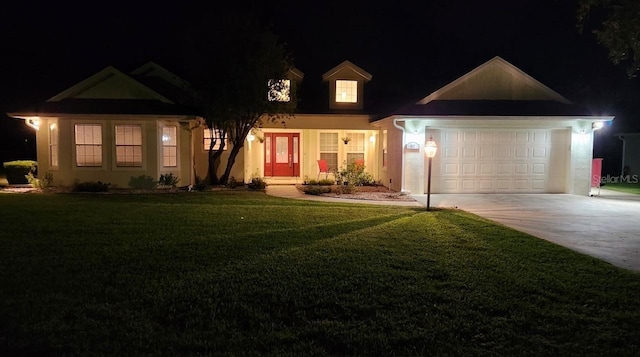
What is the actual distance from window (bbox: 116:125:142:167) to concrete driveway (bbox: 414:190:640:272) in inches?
384

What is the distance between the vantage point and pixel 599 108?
108 ft

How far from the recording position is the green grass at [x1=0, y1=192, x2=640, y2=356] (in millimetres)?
4273

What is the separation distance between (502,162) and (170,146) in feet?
38.8

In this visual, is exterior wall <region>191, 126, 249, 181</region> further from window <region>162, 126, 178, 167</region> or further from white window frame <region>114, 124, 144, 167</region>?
white window frame <region>114, 124, 144, 167</region>

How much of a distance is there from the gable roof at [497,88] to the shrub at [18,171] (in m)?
15.4

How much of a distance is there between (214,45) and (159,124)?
337cm

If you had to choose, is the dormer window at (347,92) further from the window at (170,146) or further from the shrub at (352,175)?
the window at (170,146)

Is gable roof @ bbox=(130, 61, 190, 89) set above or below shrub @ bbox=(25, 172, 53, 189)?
above

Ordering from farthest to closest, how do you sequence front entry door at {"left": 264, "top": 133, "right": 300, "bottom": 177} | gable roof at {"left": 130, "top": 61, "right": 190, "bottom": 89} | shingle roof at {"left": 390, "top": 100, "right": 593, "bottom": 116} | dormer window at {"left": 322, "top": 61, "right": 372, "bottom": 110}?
front entry door at {"left": 264, "top": 133, "right": 300, "bottom": 177} < dormer window at {"left": 322, "top": 61, "right": 372, "bottom": 110} < gable roof at {"left": 130, "top": 61, "right": 190, "bottom": 89} < shingle roof at {"left": 390, "top": 100, "right": 593, "bottom": 116}

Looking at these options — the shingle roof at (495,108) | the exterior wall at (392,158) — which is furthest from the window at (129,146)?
the shingle roof at (495,108)

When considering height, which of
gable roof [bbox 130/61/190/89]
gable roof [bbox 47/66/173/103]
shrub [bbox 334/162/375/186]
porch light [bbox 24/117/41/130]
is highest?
gable roof [bbox 130/61/190/89]

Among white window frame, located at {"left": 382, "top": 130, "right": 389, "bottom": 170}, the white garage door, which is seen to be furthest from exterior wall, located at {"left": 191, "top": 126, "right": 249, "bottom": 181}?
the white garage door

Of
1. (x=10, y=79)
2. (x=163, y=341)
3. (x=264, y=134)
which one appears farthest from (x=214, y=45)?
(x=10, y=79)

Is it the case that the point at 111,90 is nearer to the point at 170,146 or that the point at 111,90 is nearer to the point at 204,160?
the point at 170,146
